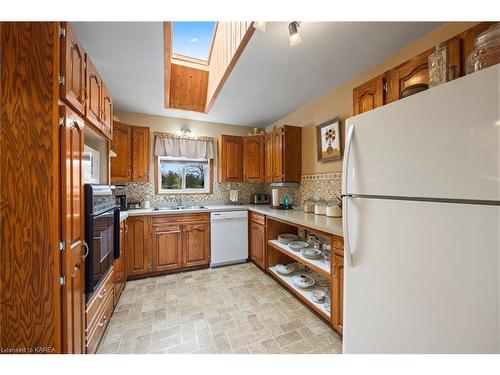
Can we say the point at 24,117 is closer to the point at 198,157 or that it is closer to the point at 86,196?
the point at 86,196

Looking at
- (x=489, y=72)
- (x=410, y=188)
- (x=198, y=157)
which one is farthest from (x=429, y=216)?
(x=198, y=157)

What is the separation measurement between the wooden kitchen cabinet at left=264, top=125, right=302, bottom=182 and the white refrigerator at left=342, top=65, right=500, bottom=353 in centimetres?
188

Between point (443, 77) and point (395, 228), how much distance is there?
85 centimetres

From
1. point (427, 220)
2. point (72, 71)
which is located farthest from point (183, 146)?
point (427, 220)

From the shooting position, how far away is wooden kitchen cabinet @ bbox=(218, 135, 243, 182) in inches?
137

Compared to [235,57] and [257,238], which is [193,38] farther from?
[257,238]

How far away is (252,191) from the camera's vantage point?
3918 mm

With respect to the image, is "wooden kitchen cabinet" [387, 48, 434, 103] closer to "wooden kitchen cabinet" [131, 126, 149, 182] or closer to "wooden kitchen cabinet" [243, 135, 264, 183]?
"wooden kitchen cabinet" [243, 135, 264, 183]

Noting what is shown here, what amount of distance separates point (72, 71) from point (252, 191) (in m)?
3.11

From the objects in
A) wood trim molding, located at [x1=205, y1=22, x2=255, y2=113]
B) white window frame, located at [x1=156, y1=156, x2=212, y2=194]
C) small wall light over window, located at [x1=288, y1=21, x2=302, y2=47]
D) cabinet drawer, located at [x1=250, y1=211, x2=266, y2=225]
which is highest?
wood trim molding, located at [x1=205, y1=22, x2=255, y2=113]

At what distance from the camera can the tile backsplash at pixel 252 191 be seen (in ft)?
8.15

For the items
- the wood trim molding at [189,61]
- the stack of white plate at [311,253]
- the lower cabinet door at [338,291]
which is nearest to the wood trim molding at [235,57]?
the wood trim molding at [189,61]

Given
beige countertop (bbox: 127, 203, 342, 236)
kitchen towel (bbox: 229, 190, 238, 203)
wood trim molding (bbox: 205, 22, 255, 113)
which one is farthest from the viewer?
kitchen towel (bbox: 229, 190, 238, 203)

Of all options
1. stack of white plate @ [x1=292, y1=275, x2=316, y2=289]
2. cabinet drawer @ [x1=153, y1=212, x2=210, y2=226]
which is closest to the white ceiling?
cabinet drawer @ [x1=153, y1=212, x2=210, y2=226]
